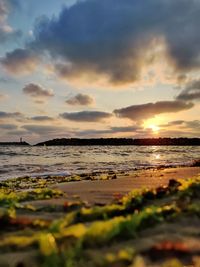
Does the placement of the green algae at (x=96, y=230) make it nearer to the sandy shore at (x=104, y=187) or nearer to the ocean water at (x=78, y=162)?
the sandy shore at (x=104, y=187)

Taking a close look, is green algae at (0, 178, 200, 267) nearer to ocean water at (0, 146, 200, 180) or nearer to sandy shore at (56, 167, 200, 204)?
sandy shore at (56, 167, 200, 204)

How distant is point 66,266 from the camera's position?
2.72 metres

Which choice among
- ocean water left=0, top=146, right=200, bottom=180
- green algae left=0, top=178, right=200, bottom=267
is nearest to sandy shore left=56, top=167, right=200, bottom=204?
green algae left=0, top=178, right=200, bottom=267

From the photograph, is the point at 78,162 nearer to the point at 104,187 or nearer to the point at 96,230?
the point at 104,187

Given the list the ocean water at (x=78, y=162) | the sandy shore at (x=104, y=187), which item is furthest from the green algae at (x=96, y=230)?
the ocean water at (x=78, y=162)

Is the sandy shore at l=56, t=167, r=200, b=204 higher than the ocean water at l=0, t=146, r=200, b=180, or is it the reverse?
the sandy shore at l=56, t=167, r=200, b=204

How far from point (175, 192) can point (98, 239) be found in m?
2.40

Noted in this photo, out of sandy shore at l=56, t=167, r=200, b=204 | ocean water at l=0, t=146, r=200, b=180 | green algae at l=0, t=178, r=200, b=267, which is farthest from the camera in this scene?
ocean water at l=0, t=146, r=200, b=180

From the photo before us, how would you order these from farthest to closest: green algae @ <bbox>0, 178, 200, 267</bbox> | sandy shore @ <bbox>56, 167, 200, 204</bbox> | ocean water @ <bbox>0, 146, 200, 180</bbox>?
ocean water @ <bbox>0, 146, 200, 180</bbox> → sandy shore @ <bbox>56, 167, 200, 204</bbox> → green algae @ <bbox>0, 178, 200, 267</bbox>

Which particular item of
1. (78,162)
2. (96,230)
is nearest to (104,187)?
(96,230)

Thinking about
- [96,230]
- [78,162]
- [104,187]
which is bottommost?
[78,162]

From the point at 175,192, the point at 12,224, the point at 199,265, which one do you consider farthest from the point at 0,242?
the point at 175,192

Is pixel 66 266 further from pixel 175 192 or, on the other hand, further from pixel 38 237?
pixel 175 192

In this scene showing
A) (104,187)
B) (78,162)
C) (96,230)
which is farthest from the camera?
(78,162)
